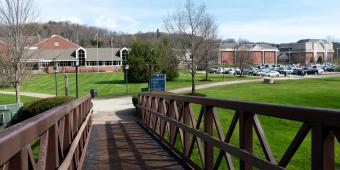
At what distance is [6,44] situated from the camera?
2847cm

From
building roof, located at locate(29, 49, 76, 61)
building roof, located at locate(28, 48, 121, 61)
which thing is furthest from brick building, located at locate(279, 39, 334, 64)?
building roof, located at locate(29, 49, 76, 61)

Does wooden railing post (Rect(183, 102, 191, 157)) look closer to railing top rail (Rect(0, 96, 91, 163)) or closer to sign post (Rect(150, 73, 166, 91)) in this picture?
railing top rail (Rect(0, 96, 91, 163))

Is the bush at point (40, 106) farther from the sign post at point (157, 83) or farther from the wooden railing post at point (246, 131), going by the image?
the wooden railing post at point (246, 131)

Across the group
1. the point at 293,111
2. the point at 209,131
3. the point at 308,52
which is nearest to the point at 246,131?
the point at 293,111

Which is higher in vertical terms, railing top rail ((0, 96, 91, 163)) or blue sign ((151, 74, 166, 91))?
railing top rail ((0, 96, 91, 163))

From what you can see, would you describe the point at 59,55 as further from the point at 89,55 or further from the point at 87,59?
the point at 89,55

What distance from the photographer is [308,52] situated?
Result: 164 metres

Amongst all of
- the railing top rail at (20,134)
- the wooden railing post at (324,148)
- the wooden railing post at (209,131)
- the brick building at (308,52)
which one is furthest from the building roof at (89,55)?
the wooden railing post at (324,148)

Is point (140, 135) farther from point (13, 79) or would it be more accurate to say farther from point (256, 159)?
point (13, 79)

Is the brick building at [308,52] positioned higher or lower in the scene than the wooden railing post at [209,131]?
higher

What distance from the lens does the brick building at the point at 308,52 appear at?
165 meters

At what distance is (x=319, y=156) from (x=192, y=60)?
28.8m

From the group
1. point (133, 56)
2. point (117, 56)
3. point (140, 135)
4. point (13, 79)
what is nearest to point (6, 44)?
point (13, 79)

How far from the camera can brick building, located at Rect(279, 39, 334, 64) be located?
16488 centimetres
